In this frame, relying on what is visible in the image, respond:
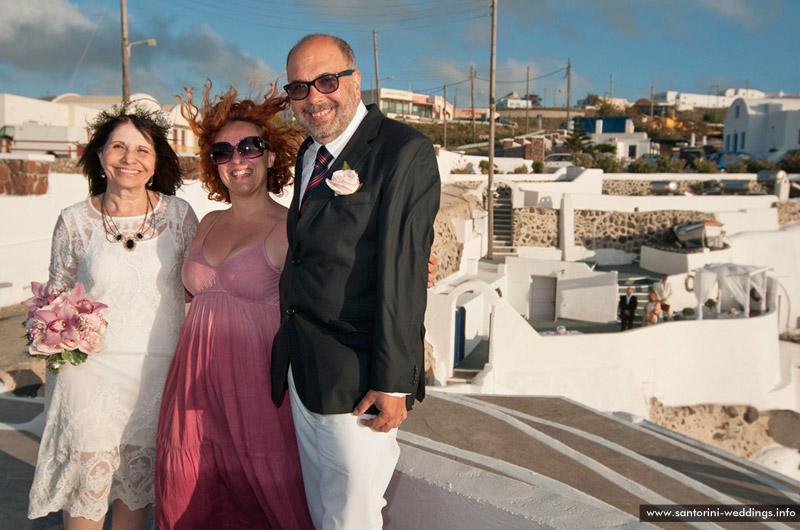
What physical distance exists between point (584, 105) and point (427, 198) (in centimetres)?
8396

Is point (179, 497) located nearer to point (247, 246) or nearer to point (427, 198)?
point (247, 246)

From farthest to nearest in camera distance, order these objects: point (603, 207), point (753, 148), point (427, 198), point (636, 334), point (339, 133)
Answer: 1. point (753, 148)
2. point (603, 207)
3. point (636, 334)
4. point (339, 133)
5. point (427, 198)

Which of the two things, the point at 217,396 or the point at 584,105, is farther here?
the point at 584,105

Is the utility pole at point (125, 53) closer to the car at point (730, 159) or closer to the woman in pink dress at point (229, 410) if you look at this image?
the woman in pink dress at point (229, 410)

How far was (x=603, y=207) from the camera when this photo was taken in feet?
72.4

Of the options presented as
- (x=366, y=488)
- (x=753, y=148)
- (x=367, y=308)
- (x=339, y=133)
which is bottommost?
(x=366, y=488)

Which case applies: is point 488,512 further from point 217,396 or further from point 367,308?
point 217,396

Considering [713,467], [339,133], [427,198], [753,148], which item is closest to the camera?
[427,198]

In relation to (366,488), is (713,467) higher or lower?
lower

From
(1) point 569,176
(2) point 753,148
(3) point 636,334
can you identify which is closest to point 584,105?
(2) point 753,148

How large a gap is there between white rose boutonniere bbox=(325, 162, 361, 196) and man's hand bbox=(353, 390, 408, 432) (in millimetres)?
585

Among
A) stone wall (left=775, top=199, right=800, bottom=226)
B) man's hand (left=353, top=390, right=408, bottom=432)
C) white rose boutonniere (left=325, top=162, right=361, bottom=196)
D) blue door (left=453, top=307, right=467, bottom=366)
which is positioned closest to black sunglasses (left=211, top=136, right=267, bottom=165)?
white rose boutonniere (left=325, top=162, right=361, bottom=196)

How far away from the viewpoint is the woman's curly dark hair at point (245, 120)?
2.49m

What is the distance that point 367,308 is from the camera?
5.98 feet
